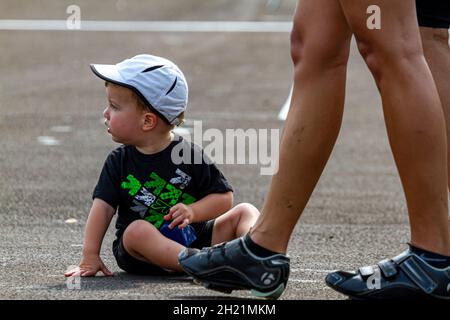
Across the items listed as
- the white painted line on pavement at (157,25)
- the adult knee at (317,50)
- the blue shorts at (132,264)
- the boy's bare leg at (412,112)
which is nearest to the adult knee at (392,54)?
the boy's bare leg at (412,112)

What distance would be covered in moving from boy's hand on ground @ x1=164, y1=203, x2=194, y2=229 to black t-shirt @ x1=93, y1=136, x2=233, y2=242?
0.13 meters

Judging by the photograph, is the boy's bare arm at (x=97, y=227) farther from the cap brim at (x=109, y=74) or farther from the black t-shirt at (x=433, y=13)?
the black t-shirt at (x=433, y=13)

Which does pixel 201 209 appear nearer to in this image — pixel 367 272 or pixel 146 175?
A: pixel 146 175

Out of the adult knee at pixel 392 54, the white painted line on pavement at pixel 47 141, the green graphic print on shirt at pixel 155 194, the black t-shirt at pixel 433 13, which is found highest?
the black t-shirt at pixel 433 13

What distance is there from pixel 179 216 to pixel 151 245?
0.18 meters

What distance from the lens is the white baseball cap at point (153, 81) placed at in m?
5.07

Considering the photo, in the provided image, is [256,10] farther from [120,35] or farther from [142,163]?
[142,163]

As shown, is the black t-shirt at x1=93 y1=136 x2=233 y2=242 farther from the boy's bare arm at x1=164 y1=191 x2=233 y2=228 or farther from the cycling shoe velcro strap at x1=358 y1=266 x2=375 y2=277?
the cycling shoe velcro strap at x1=358 y1=266 x2=375 y2=277

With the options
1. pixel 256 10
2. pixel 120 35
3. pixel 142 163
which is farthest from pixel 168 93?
pixel 256 10

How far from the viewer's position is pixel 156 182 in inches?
200

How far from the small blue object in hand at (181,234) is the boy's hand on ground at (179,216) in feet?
0.35

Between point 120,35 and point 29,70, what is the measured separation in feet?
9.65

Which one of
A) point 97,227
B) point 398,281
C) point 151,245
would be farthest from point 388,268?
point 97,227
